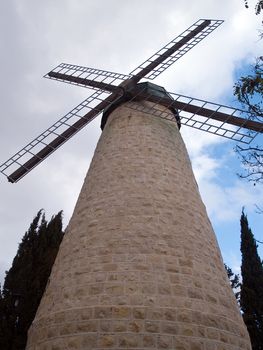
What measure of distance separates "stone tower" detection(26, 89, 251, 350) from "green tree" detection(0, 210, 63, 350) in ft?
15.4

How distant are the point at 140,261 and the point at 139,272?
0.19 meters

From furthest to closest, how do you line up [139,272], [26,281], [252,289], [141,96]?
[252,289], [26,281], [141,96], [139,272]

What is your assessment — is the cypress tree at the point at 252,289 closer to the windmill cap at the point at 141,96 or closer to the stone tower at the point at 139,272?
the windmill cap at the point at 141,96

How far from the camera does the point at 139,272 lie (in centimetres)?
502

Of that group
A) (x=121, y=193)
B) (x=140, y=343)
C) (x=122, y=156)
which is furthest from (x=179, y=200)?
(x=140, y=343)

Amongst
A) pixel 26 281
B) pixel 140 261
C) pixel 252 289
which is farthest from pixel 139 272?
pixel 252 289

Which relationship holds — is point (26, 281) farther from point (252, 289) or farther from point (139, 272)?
point (252, 289)

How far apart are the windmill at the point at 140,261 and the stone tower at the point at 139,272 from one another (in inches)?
0.6

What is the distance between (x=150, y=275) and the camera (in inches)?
197

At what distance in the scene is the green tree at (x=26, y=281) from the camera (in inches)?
376

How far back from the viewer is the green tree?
9.54 meters

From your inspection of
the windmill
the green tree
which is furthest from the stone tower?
the green tree

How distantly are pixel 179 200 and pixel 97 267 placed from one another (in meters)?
2.00

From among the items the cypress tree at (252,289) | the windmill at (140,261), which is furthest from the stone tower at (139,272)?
the cypress tree at (252,289)
